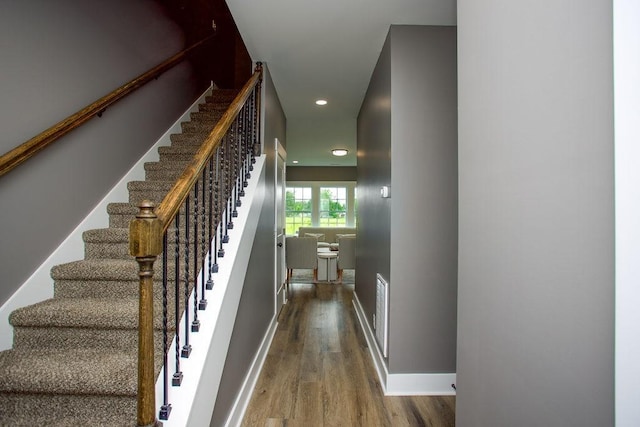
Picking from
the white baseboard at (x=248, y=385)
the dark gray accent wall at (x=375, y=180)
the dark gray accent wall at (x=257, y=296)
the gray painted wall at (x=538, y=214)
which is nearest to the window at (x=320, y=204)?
the dark gray accent wall at (x=375, y=180)

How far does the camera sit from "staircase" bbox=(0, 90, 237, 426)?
4.26 ft

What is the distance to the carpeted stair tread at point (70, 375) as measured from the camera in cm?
128

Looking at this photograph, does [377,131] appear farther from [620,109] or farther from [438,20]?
[620,109]

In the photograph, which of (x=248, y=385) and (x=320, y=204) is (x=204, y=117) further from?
(x=320, y=204)

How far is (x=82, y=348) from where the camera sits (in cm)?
156

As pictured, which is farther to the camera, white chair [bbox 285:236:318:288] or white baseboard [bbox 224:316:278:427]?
white chair [bbox 285:236:318:288]

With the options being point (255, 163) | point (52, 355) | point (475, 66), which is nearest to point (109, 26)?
point (255, 163)

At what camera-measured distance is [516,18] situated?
88cm

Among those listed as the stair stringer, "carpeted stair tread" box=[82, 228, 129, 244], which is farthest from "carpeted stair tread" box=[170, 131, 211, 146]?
the stair stringer

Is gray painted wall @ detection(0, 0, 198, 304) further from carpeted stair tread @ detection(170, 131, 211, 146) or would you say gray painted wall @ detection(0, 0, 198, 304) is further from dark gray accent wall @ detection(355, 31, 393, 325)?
dark gray accent wall @ detection(355, 31, 393, 325)

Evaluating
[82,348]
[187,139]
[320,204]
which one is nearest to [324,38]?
[187,139]

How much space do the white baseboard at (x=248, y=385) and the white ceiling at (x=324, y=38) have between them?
263 centimetres

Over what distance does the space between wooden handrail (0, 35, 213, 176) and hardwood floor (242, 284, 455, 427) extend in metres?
1.95

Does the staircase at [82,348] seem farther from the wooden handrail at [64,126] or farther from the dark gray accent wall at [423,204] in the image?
the dark gray accent wall at [423,204]
